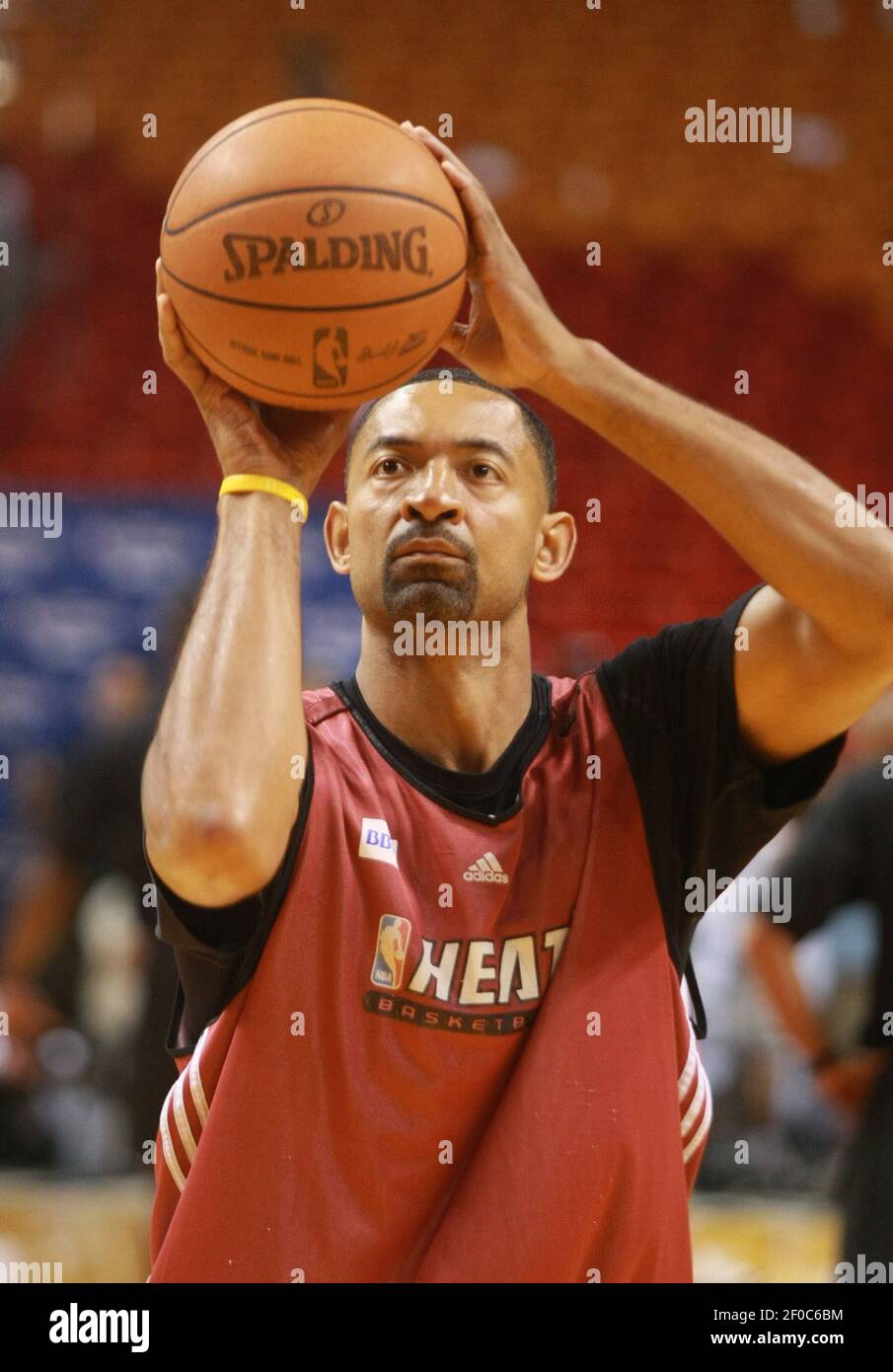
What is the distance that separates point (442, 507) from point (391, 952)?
2.00ft

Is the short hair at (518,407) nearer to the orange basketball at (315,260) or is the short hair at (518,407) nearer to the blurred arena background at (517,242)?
the orange basketball at (315,260)

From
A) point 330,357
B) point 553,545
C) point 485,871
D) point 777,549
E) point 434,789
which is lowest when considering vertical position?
point 485,871

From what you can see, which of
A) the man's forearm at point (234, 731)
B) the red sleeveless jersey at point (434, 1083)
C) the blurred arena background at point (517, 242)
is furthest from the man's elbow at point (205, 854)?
the blurred arena background at point (517, 242)

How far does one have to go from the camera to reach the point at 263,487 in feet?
6.39

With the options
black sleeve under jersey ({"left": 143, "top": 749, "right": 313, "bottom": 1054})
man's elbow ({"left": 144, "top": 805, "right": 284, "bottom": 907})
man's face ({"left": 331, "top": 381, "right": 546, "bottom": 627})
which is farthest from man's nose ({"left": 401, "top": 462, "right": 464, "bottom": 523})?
man's elbow ({"left": 144, "top": 805, "right": 284, "bottom": 907})

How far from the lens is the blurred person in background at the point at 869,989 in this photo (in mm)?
3229

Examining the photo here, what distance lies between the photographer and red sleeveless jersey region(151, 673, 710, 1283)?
1.88m

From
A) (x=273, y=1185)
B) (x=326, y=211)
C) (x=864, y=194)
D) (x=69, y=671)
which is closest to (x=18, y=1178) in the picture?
(x=69, y=671)

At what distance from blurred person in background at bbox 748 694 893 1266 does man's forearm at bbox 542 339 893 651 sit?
149cm

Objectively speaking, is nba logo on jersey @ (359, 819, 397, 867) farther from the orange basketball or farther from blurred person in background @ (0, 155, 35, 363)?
blurred person in background @ (0, 155, 35, 363)

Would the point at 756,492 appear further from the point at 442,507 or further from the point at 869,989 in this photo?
the point at 869,989

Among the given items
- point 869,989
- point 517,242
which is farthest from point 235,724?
point 517,242
